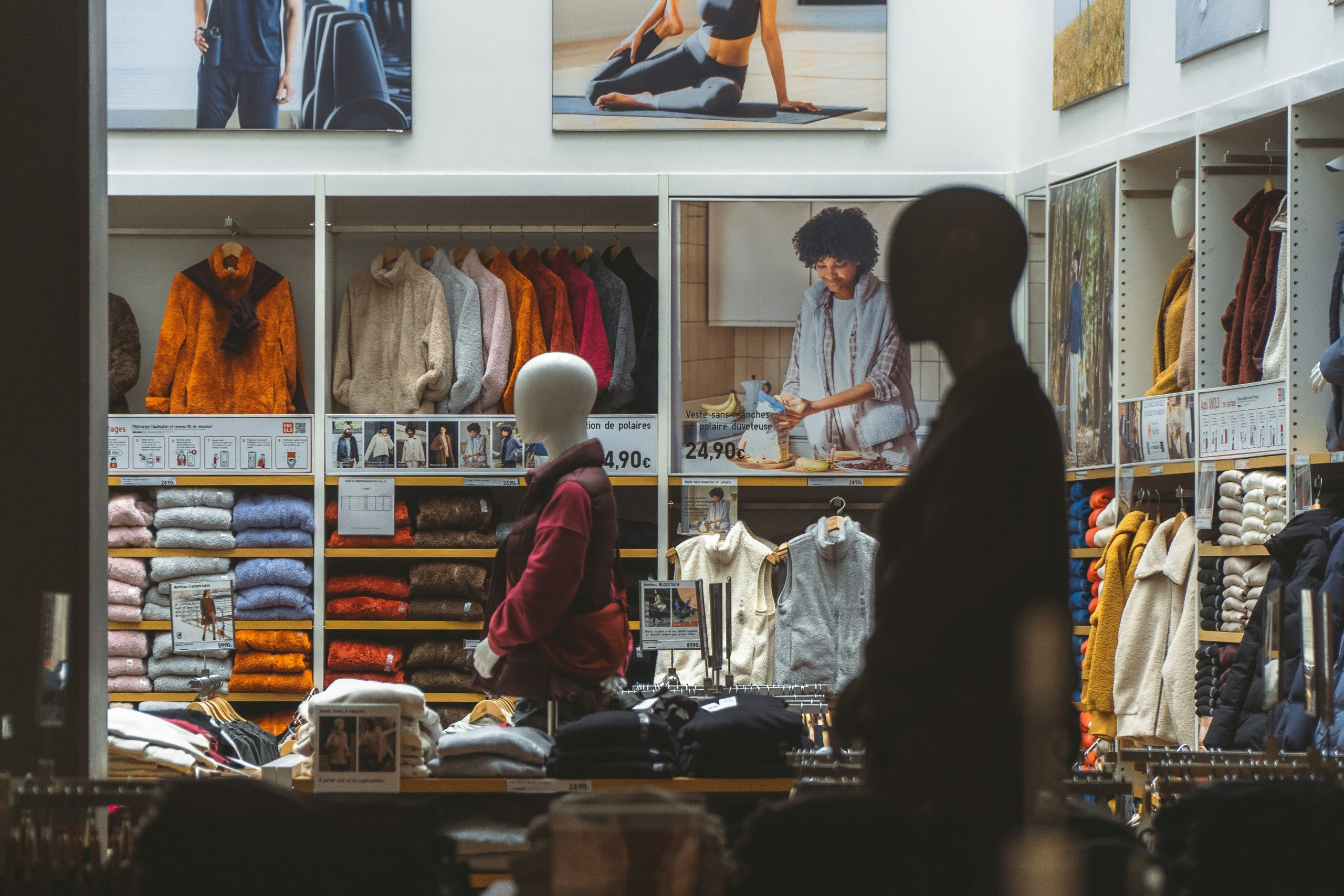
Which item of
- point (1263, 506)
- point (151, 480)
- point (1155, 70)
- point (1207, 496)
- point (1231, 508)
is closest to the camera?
point (1263, 506)

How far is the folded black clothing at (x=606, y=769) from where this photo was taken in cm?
281

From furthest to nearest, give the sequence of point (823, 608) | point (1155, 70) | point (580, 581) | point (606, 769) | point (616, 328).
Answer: point (616, 328) < point (823, 608) < point (1155, 70) < point (580, 581) < point (606, 769)

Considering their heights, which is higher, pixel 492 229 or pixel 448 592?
pixel 492 229

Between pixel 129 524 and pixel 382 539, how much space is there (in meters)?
1.11

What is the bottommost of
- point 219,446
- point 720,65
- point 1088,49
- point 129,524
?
point 129,524

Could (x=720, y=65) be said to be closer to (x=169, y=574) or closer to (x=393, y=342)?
(x=393, y=342)

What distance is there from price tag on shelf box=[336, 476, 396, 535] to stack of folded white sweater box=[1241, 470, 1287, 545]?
3.42 meters

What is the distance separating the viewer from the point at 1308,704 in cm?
185

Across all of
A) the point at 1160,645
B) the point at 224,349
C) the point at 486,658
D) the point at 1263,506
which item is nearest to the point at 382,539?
the point at 224,349

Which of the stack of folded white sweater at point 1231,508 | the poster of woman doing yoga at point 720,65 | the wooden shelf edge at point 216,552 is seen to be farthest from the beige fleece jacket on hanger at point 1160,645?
the wooden shelf edge at point 216,552

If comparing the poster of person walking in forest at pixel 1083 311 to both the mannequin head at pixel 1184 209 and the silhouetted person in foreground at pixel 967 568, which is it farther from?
the silhouetted person in foreground at pixel 967 568

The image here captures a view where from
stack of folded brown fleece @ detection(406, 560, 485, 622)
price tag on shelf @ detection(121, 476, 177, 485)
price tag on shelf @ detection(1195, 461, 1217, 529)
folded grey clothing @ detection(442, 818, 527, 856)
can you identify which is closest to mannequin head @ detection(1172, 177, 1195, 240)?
price tag on shelf @ detection(1195, 461, 1217, 529)

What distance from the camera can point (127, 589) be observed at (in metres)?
5.79

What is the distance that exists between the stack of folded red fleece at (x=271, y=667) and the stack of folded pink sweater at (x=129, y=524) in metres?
0.59
